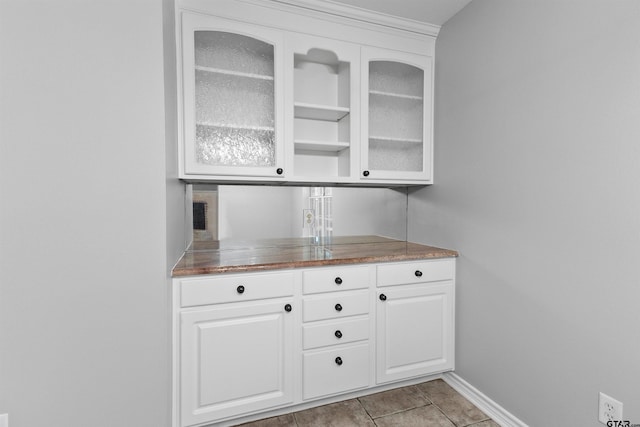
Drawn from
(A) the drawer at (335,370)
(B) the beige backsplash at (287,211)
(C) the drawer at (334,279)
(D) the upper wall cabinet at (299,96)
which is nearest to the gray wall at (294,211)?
(B) the beige backsplash at (287,211)

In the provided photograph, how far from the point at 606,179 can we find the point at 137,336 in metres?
1.99

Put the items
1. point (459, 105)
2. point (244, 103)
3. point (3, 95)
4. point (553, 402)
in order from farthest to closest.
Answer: point (459, 105), point (244, 103), point (553, 402), point (3, 95)

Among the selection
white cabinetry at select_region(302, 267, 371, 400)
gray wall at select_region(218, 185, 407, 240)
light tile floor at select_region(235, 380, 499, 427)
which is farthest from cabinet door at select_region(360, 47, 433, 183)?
light tile floor at select_region(235, 380, 499, 427)

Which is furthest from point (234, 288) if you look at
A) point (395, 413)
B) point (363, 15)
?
point (363, 15)

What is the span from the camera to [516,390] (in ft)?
5.18

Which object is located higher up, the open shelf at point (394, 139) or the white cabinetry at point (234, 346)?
the open shelf at point (394, 139)

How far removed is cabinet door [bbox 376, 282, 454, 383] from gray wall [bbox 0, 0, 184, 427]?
115 centimetres

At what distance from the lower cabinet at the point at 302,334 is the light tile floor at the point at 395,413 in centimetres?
11

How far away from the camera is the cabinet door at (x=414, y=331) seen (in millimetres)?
1812

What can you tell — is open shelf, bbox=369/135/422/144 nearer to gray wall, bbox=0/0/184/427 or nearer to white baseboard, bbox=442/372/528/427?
gray wall, bbox=0/0/184/427

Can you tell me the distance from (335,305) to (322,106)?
118 cm

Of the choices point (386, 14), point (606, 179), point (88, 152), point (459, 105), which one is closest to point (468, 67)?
point (459, 105)

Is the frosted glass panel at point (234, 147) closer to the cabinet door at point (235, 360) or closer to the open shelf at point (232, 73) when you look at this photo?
the open shelf at point (232, 73)

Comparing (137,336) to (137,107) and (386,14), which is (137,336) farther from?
(386,14)
